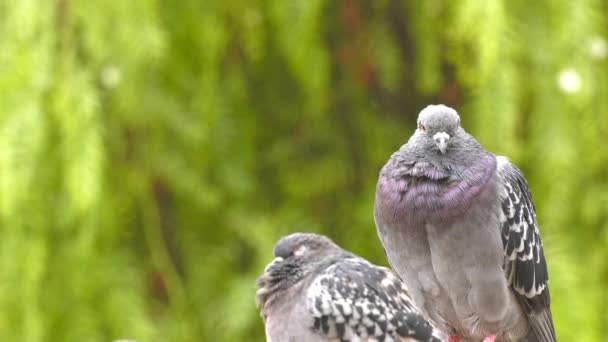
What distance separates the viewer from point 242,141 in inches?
214

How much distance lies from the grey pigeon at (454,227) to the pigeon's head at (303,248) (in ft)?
1.90

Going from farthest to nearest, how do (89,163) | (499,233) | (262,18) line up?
(262,18) → (89,163) → (499,233)

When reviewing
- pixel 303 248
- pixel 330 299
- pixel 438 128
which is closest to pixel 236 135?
pixel 303 248

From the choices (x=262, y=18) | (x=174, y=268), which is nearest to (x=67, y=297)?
(x=174, y=268)

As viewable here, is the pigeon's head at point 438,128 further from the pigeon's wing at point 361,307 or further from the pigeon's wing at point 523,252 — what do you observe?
the pigeon's wing at point 361,307

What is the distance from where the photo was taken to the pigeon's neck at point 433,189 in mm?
3463

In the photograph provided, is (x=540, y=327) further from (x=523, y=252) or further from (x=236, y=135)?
(x=236, y=135)

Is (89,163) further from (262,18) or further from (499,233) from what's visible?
(499,233)

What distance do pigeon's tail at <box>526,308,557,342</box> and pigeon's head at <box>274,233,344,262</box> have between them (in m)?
0.79

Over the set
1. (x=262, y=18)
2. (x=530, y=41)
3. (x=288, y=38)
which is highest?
(x=262, y=18)

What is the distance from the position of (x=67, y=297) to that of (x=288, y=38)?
1.41 meters

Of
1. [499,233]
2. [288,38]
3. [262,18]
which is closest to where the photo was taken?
[499,233]

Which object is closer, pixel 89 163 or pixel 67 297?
pixel 89 163

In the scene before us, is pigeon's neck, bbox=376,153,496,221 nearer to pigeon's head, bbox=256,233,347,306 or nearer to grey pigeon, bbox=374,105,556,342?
grey pigeon, bbox=374,105,556,342
